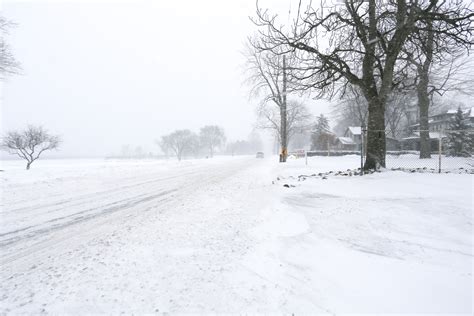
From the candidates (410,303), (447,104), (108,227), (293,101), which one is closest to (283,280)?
(410,303)

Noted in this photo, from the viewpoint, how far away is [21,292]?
2494mm

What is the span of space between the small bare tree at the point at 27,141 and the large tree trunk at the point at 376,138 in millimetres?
25690

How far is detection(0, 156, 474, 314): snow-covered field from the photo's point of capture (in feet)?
7.68

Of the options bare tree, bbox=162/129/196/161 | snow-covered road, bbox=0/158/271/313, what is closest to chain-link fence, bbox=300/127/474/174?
snow-covered road, bbox=0/158/271/313

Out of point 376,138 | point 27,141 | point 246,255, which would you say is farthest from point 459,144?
point 27,141

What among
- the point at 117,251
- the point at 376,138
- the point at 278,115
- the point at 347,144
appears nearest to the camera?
the point at 117,251

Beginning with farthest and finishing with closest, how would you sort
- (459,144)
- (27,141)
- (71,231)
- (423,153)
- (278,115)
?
(278,115) → (27,141) → (459,144) → (423,153) → (71,231)

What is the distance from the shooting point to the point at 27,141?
21.6 meters

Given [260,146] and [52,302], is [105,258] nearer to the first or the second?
[52,302]

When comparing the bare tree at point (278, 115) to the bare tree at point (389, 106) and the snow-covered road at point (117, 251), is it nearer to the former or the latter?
the bare tree at point (389, 106)

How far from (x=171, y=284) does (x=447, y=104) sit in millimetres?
67899

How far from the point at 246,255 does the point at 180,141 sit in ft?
246

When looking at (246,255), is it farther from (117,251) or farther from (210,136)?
(210,136)

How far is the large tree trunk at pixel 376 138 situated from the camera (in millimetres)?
9188
